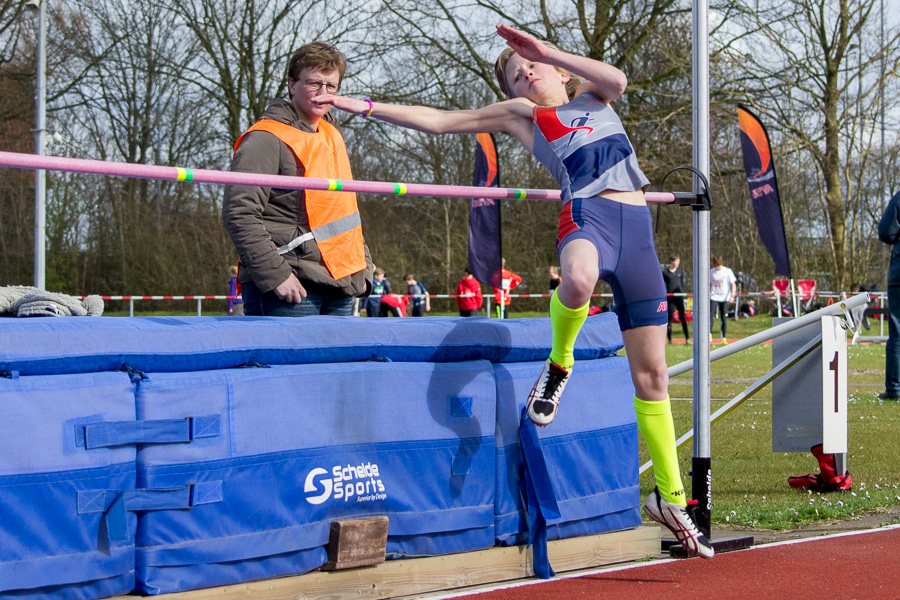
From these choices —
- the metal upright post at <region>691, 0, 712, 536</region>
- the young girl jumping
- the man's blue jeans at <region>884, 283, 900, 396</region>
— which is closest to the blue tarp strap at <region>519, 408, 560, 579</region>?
the young girl jumping

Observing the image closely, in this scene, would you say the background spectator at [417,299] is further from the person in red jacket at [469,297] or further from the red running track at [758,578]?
the red running track at [758,578]

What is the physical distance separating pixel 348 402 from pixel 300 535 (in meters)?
0.42

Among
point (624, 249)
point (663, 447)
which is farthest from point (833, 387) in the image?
point (624, 249)

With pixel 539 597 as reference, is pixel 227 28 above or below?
above

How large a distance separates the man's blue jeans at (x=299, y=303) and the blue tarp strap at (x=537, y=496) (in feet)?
3.07

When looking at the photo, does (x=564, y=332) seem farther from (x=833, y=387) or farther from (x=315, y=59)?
(x=833, y=387)

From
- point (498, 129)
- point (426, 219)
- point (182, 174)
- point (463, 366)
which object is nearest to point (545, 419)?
point (463, 366)

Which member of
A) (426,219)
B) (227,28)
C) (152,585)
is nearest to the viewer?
(152,585)

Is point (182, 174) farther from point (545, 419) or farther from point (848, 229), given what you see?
point (848, 229)

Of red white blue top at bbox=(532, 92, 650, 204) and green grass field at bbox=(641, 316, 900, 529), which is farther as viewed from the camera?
green grass field at bbox=(641, 316, 900, 529)

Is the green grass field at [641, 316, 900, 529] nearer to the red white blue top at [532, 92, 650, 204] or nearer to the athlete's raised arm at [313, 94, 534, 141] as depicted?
the red white blue top at [532, 92, 650, 204]

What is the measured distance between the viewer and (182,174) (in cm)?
294

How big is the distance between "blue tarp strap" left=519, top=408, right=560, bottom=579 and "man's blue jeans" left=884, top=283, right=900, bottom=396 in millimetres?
6704

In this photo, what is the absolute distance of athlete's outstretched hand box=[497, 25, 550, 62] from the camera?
3.03 meters
